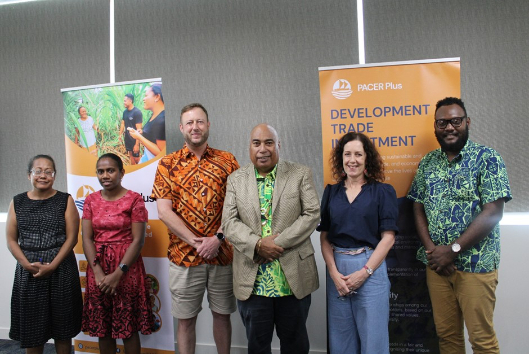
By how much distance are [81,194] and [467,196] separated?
2.70m

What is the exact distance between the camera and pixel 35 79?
3.38 m

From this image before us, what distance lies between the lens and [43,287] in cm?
230

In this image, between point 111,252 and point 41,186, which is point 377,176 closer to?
point 111,252

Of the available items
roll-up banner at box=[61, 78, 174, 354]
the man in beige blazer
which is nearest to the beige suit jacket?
the man in beige blazer

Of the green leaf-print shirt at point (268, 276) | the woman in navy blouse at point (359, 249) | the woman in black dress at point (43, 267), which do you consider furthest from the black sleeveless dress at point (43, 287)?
the woman in navy blouse at point (359, 249)

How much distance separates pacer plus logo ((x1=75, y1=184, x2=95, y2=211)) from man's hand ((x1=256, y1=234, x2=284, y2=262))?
1655 millimetres

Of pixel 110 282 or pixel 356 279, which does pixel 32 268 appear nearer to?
pixel 110 282

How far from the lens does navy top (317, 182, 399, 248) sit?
180 cm

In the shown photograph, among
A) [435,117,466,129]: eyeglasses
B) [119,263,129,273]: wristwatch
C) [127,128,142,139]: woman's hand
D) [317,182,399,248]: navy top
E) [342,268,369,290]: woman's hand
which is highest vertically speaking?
[127,128,142,139]: woman's hand

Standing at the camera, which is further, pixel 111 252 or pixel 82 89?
pixel 82 89

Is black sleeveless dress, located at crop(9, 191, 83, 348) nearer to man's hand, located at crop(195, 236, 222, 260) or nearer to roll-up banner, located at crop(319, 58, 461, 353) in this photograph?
man's hand, located at crop(195, 236, 222, 260)

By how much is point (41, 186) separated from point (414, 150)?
2.53 metres

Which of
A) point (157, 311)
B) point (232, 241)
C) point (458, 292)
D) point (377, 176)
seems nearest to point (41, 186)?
point (157, 311)

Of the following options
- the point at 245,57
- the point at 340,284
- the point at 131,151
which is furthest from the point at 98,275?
the point at 245,57
